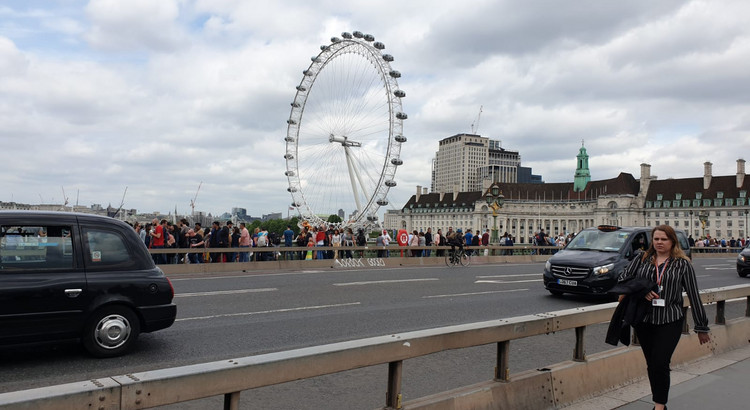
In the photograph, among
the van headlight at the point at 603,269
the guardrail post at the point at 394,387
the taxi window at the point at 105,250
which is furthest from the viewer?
the van headlight at the point at 603,269

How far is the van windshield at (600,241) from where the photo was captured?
1460cm

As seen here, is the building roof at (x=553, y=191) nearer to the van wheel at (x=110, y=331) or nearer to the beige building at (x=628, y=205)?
the beige building at (x=628, y=205)

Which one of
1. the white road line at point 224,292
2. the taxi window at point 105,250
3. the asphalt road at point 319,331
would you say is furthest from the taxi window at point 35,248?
the white road line at point 224,292

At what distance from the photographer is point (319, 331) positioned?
30.6 ft

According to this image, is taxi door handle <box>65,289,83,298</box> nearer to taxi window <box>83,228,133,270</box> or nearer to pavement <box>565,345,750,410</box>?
A: taxi window <box>83,228,133,270</box>

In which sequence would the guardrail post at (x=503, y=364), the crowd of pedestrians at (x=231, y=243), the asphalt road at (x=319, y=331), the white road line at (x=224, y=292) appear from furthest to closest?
the crowd of pedestrians at (x=231, y=243) < the white road line at (x=224, y=292) < the asphalt road at (x=319, y=331) < the guardrail post at (x=503, y=364)

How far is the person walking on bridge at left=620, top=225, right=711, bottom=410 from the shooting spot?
17.0 ft

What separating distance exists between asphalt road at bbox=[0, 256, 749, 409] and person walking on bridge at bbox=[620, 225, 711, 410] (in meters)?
2.09

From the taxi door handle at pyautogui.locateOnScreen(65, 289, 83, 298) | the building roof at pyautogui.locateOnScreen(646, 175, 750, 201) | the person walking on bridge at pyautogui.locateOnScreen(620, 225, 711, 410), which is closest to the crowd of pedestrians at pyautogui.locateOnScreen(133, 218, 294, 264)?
the taxi door handle at pyautogui.locateOnScreen(65, 289, 83, 298)

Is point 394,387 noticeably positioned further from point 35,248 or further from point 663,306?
point 35,248

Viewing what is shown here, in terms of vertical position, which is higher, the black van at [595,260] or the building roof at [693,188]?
the building roof at [693,188]

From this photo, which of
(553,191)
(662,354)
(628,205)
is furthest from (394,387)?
(553,191)

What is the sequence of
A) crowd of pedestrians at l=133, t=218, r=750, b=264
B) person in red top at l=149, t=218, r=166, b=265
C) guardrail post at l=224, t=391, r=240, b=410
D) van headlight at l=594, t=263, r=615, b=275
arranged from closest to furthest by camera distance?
1. guardrail post at l=224, t=391, r=240, b=410
2. van headlight at l=594, t=263, r=615, b=275
3. person in red top at l=149, t=218, r=166, b=265
4. crowd of pedestrians at l=133, t=218, r=750, b=264

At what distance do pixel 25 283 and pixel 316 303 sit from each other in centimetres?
664
